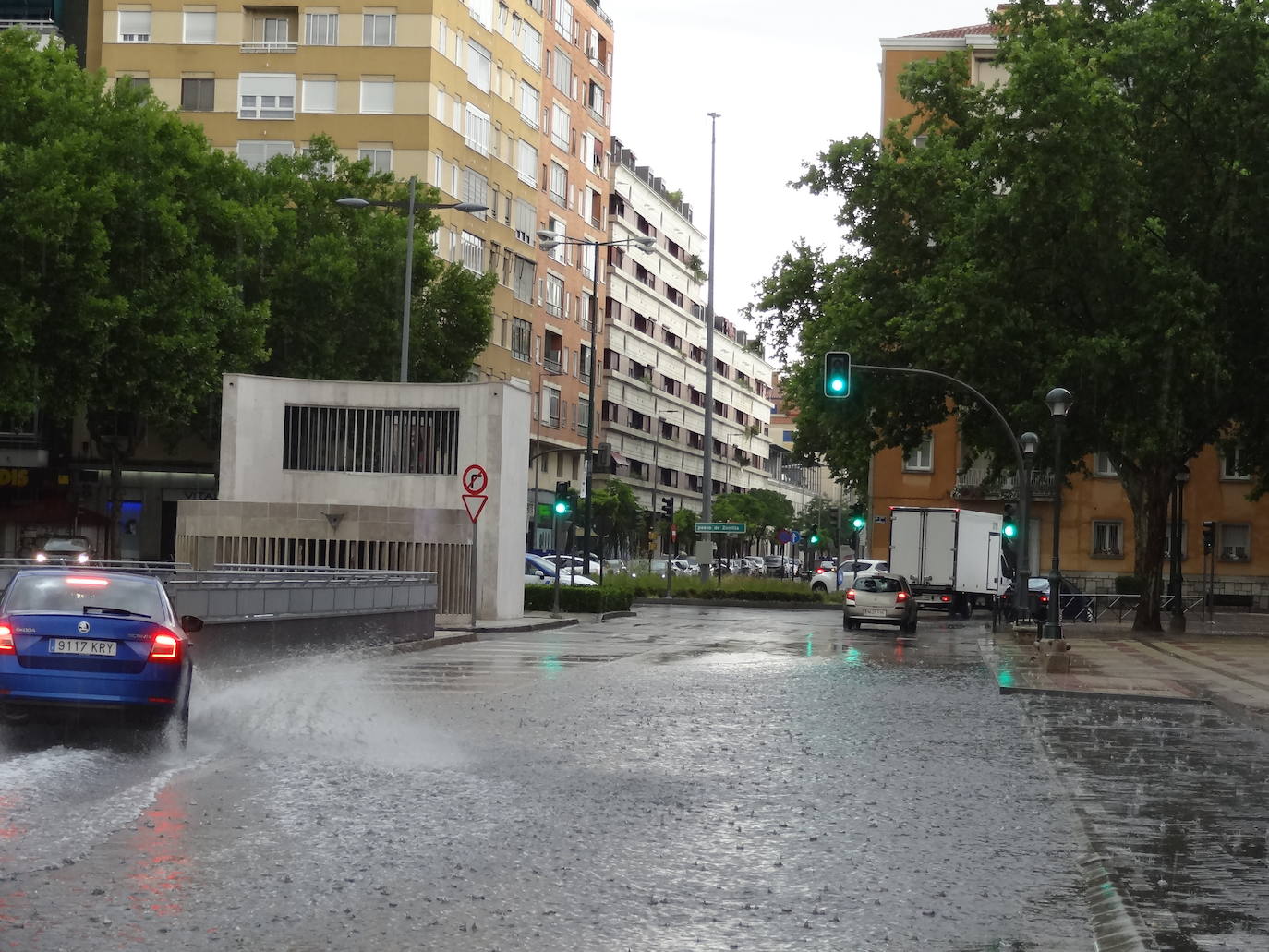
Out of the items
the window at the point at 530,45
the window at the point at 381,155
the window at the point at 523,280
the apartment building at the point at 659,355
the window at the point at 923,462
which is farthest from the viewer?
the apartment building at the point at 659,355

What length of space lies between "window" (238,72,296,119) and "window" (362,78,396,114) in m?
2.74

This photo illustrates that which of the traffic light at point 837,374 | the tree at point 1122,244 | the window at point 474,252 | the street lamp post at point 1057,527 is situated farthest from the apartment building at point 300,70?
the street lamp post at point 1057,527

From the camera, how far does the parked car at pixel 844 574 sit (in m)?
69.9

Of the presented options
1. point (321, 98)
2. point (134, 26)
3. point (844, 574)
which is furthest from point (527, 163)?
point (844, 574)

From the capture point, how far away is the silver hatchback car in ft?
146

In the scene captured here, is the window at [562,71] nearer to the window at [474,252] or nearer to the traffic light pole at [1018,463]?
the window at [474,252]

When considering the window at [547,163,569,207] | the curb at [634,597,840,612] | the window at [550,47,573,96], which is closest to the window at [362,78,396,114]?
the window at [547,163,569,207]

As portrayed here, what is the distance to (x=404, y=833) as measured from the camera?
10.0 m

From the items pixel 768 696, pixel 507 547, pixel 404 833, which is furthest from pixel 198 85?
pixel 404 833

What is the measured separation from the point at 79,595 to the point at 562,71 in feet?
260

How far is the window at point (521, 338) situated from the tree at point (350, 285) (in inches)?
761

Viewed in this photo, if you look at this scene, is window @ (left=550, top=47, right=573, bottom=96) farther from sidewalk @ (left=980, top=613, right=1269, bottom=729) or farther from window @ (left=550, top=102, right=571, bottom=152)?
sidewalk @ (left=980, top=613, right=1269, bottom=729)

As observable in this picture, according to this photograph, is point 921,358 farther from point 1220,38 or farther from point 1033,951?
point 1033,951

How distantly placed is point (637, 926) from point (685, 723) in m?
9.97
